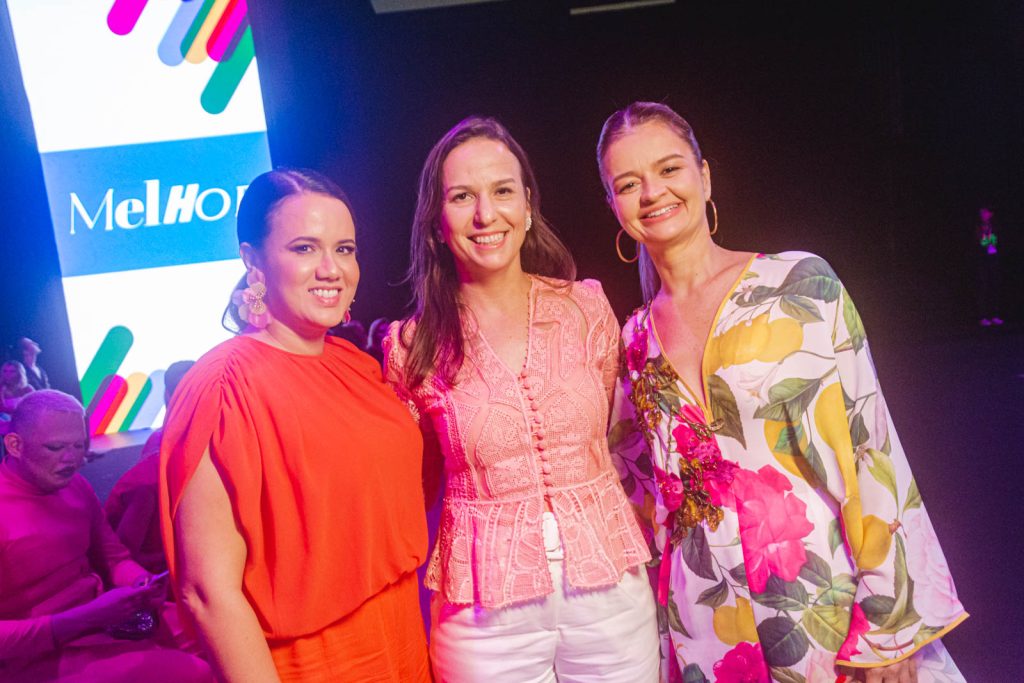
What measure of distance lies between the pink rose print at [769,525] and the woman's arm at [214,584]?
91cm

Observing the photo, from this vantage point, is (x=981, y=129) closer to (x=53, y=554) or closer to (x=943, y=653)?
(x=943, y=653)

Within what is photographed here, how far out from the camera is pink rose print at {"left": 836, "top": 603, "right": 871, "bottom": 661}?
1292 mm

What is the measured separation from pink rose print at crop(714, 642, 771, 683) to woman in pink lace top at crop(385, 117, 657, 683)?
0.57 ft

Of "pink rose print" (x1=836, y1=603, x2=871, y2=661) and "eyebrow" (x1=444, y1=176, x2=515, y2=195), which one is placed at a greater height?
"eyebrow" (x1=444, y1=176, x2=515, y2=195)

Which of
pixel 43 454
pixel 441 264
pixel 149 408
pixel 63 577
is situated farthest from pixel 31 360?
pixel 441 264

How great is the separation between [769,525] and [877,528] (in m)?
0.19

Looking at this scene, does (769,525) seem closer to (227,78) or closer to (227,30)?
(227,78)

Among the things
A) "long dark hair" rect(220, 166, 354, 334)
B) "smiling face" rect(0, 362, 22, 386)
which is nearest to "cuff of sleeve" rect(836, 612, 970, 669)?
"long dark hair" rect(220, 166, 354, 334)

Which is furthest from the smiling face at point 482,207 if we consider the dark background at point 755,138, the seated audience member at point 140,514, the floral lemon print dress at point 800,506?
the dark background at point 755,138

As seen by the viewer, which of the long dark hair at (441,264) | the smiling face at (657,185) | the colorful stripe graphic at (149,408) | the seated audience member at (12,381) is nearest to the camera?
the smiling face at (657,185)

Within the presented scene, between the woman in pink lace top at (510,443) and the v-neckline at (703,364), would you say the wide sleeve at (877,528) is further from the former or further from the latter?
the woman in pink lace top at (510,443)

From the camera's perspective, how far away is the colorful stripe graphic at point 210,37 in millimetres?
5246

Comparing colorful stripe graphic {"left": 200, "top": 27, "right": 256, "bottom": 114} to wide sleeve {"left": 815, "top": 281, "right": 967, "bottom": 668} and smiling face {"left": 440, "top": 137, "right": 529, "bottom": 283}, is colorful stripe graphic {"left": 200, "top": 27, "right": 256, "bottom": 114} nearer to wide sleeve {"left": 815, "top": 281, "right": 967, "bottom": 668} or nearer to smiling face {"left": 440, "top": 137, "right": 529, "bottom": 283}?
smiling face {"left": 440, "top": 137, "right": 529, "bottom": 283}

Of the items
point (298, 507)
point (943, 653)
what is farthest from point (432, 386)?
point (943, 653)
